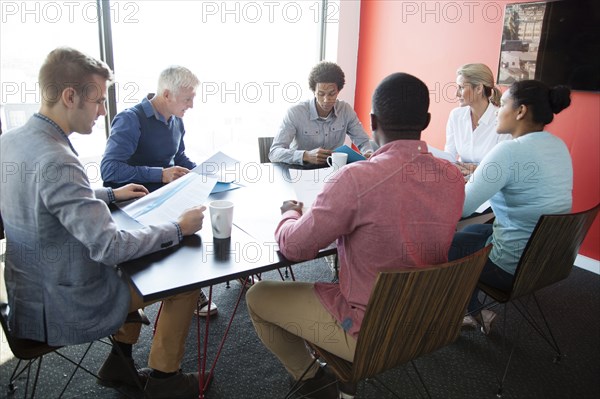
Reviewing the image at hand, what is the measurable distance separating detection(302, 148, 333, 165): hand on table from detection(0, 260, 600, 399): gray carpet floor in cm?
91

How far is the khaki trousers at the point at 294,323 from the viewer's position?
1.34 m

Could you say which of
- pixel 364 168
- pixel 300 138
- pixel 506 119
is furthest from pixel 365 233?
pixel 300 138

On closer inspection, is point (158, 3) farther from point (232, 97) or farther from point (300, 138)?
point (300, 138)

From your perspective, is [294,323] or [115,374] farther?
[115,374]

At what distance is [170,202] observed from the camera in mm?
1584

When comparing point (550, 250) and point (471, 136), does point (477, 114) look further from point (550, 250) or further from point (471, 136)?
point (550, 250)

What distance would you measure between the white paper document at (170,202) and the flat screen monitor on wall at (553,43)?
2.59 meters

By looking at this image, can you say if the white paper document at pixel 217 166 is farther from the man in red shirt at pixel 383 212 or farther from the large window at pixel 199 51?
the large window at pixel 199 51

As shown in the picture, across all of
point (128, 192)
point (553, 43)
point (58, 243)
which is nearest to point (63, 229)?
point (58, 243)

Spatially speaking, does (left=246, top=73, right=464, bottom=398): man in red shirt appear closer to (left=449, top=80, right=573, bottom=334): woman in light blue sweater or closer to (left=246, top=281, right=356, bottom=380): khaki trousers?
(left=246, top=281, right=356, bottom=380): khaki trousers

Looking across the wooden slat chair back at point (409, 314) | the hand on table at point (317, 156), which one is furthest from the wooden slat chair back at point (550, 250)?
the hand on table at point (317, 156)

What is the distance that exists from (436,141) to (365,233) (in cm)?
322

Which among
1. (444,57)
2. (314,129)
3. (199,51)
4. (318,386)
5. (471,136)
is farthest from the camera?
(199,51)

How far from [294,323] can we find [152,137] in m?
1.28
